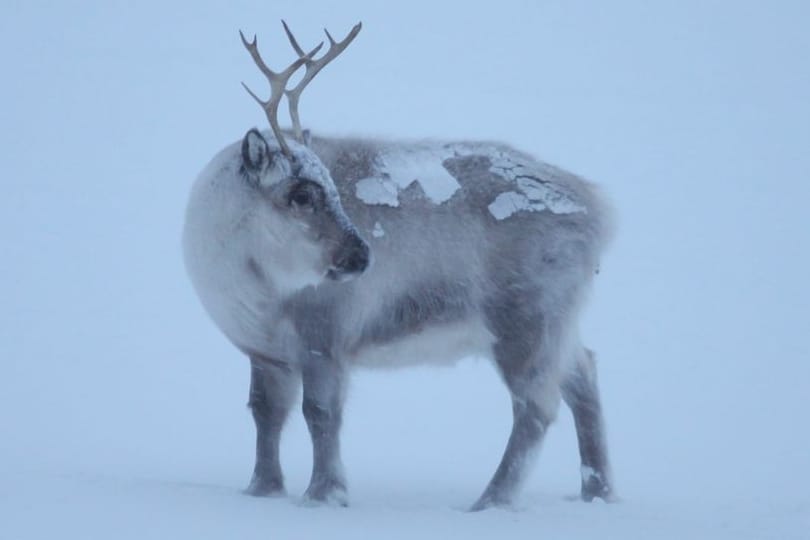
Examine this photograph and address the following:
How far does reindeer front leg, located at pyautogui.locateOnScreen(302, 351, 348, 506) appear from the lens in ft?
25.9

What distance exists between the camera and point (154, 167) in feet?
522

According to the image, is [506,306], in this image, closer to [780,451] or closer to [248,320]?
[248,320]

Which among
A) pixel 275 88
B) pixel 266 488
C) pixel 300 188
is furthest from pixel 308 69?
pixel 266 488

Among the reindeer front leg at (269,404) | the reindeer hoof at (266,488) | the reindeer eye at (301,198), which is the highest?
the reindeer eye at (301,198)

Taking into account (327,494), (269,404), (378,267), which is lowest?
(327,494)

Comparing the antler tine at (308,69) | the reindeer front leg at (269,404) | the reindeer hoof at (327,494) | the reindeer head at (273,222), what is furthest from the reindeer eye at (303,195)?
the reindeer hoof at (327,494)

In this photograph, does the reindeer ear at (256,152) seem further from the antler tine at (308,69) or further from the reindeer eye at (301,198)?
the antler tine at (308,69)

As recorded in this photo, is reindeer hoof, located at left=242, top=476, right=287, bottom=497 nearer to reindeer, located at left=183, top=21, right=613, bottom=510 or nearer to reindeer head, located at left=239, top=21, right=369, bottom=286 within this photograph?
reindeer, located at left=183, top=21, right=613, bottom=510

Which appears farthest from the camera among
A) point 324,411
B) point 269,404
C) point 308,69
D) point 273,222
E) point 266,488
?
point 308,69

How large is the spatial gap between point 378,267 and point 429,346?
67cm

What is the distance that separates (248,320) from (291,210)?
743 millimetres

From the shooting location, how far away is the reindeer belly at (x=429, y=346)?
8.38 metres

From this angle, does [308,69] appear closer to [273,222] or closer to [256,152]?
[256,152]

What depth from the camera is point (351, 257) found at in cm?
786
